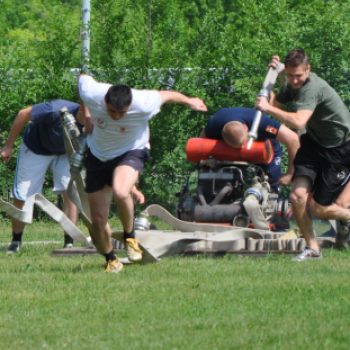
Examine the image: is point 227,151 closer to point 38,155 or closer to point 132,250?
point 38,155

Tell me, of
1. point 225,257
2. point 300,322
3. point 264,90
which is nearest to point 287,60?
point 264,90

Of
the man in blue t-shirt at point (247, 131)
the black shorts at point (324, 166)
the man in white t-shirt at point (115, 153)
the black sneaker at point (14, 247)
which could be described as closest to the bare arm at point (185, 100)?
the man in white t-shirt at point (115, 153)

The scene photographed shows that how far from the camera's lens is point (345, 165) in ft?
25.6

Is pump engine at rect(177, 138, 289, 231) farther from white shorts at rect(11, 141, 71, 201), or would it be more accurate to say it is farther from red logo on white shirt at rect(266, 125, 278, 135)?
white shorts at rect(11, 141, 71, 201)

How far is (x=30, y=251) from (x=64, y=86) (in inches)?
151

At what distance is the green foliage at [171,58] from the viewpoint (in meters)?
11.7

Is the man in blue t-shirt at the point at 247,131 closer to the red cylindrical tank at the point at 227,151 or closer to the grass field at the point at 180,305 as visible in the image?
the red cylindrical tank at the point at 227,151

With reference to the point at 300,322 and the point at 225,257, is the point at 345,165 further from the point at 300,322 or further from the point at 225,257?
the point at 300,322

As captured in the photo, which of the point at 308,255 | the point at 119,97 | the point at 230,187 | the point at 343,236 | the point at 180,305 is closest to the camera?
the point at 180,305

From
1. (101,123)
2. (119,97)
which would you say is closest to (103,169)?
(101,123)

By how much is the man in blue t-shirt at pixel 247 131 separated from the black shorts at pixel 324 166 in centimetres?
137

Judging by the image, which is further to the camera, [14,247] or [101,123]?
[14,247]

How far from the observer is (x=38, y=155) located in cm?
912

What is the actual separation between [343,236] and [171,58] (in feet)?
14.9
